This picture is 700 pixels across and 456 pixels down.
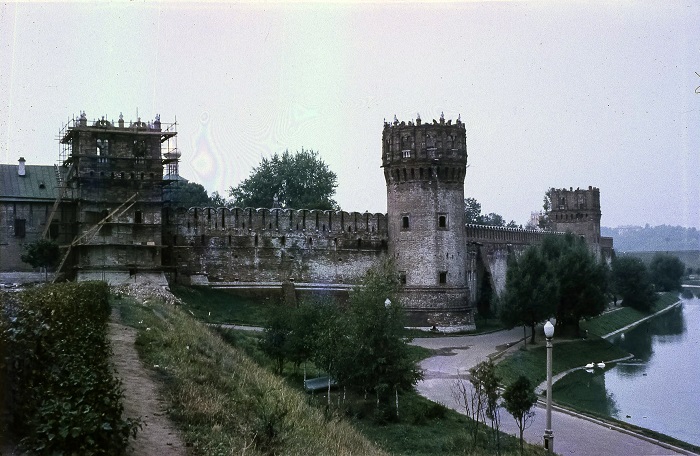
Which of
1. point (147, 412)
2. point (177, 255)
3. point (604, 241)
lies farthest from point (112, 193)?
point (604, 241)

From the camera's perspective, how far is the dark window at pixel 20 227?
108 ft

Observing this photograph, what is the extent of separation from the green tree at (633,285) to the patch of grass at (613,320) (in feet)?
3.45

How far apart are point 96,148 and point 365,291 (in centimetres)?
1662

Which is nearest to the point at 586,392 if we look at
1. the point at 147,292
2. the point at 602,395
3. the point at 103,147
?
the point at 602,395

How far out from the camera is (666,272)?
84.2m

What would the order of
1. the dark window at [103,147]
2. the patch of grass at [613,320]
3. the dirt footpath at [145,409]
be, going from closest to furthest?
1. the dirt footpath at [145,409]
2. the dark window at [103,147]
3. the patch of grass at [613,320]

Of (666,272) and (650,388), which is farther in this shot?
(666,272)

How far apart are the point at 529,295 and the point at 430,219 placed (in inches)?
225

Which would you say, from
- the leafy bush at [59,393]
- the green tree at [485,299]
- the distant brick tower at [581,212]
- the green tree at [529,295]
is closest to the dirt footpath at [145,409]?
the leafy bush at [59,393]

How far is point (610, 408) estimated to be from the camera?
84.5ft

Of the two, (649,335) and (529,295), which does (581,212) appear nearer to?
(649,335)

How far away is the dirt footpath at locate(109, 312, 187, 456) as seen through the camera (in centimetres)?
885

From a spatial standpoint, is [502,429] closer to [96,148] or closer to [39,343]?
[39,343]

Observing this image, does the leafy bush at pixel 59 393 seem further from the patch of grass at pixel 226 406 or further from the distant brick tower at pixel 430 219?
the distant brick tower at pixel 430 219
